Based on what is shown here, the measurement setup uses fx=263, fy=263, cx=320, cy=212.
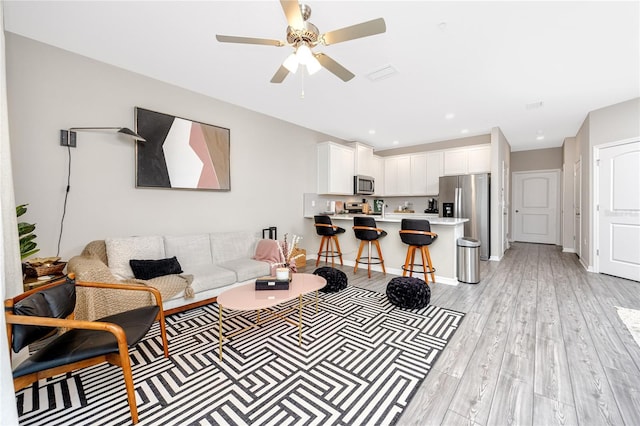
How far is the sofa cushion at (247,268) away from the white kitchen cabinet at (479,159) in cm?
496

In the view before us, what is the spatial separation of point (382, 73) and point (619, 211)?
4308mm

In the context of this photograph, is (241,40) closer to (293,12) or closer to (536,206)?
(293,12)

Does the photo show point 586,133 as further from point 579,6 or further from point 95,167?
point 95,167

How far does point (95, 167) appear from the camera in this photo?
A: 2.84 metres

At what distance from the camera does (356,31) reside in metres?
1.77

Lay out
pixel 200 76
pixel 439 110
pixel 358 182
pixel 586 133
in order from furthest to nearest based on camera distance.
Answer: pixel 358 182, pixel 586 133, pixel 439 110, pixel 200 76

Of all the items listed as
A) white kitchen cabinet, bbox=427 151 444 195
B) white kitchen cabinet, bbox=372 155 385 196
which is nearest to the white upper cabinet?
white kitchen cabinet, bbox=427 151 444 195

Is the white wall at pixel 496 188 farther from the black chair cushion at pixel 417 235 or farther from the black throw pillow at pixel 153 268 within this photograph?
the black throw pillow at pixel 153 268

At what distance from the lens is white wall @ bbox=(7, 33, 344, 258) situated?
2457 millimetres

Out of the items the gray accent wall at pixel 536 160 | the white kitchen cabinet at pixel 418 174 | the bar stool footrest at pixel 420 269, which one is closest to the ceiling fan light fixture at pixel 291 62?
the bar stool footrest at pixel 420 269

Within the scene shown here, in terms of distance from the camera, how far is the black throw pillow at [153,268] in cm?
272

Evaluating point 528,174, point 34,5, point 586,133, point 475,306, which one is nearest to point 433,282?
point 475,306

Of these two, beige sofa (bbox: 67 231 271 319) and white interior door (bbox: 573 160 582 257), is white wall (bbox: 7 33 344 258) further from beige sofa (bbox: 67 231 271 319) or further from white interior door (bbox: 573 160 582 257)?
white interior door (bbox: 573 160 582 257)

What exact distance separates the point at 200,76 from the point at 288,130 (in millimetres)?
2000
